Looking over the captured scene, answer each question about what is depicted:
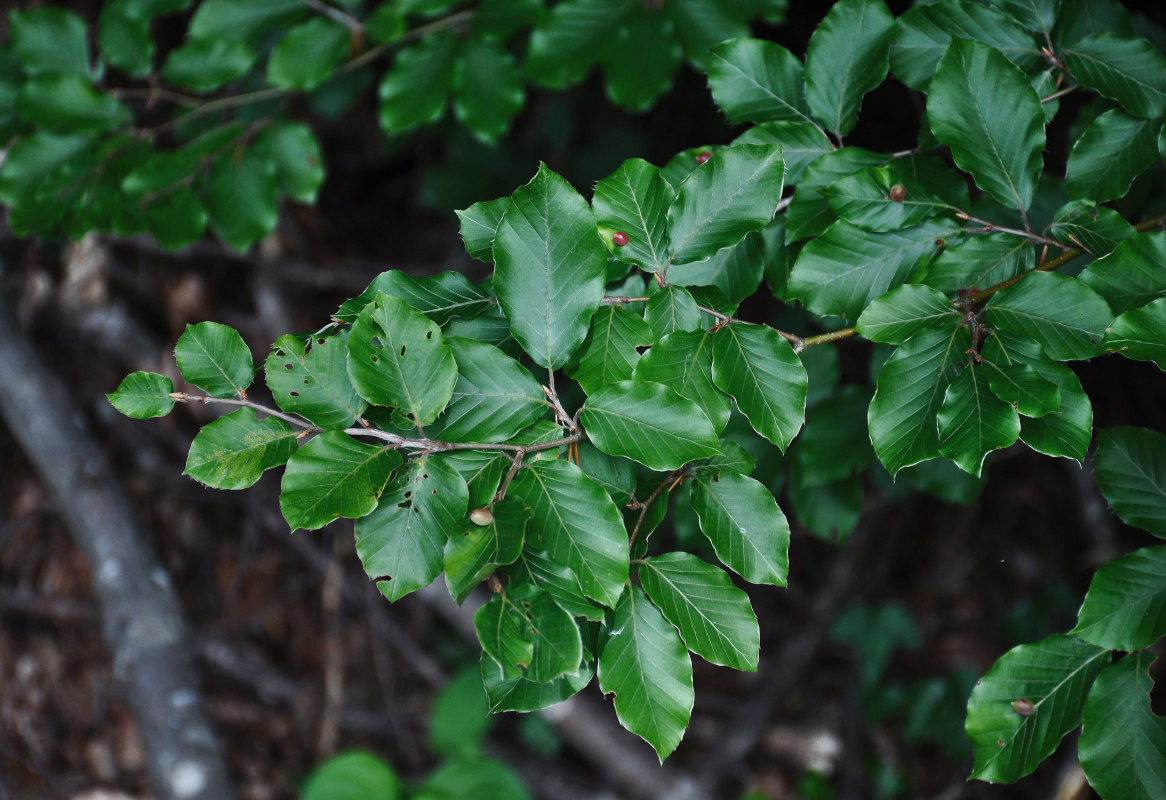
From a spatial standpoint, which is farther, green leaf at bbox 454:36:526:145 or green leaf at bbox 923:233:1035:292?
green leaf at bbox 454:36:526:145

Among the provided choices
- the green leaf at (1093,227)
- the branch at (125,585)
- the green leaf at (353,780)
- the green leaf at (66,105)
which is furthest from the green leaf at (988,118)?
the branch at (125,585)

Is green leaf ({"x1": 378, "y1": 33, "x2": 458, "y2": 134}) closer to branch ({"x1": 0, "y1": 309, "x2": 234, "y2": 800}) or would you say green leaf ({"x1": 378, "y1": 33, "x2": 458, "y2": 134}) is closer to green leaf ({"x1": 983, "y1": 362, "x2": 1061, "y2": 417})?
green leaf ({"x1": 983, "y1": 362, "x2": 1061, "y2": 417})

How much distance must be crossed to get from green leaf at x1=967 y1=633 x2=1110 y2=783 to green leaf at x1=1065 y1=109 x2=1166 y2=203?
471 millimetres

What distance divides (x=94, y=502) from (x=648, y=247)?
2.13 meters

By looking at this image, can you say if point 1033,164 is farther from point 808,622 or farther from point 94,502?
point 94,502

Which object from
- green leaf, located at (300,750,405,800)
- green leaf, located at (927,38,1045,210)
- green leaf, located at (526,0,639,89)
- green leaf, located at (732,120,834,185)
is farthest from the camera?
green leaf, located at (300,750,405,800)

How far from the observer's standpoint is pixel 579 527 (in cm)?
60

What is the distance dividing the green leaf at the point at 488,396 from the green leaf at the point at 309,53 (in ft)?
2.93

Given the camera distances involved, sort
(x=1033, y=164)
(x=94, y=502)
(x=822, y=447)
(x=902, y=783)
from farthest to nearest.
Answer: (x=94, y=502) < (x=902, y=783) < (x=822, y=447) < (x=1033, y=164)

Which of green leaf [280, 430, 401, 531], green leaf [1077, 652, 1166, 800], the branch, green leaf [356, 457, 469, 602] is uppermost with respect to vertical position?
green leaf [280, 430, 401, 531]

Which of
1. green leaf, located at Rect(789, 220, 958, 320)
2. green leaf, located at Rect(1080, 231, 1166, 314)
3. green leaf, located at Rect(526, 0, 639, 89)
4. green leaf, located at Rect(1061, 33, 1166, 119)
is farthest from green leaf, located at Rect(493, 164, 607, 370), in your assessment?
green leaf, located at Rect(526, 0, 639, 89)

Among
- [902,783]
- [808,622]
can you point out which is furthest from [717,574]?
[902,783]

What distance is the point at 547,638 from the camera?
58cm

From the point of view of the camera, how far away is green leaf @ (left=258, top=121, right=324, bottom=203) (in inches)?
53.2
